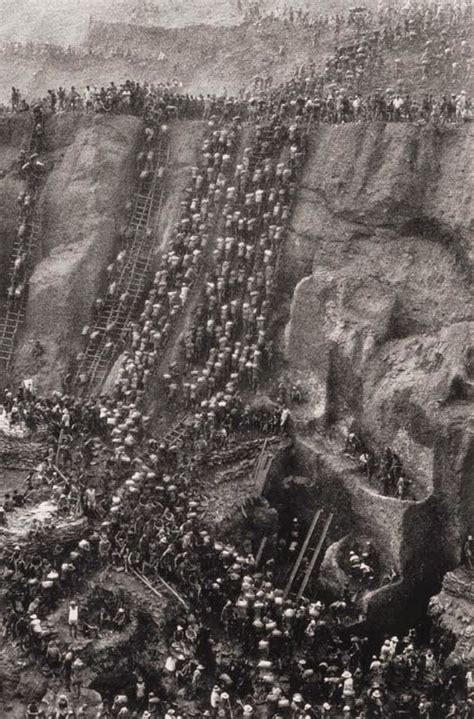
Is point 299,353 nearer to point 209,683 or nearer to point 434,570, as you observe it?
point 434,570

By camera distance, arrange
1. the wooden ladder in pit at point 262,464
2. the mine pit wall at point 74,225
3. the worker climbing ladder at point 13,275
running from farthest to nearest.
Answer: the worker climbing ladder at point 13,275 < the mine pit wall at point 74,225 < the wooden ladder in pit at point 262,464

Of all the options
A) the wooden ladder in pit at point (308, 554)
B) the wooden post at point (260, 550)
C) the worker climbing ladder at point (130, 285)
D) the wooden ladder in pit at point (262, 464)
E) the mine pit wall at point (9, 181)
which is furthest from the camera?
the mine pit wall at point (9, 181)

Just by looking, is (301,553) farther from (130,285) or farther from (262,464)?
(130,285)

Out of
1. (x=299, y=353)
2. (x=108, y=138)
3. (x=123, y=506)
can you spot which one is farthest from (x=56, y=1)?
(x=123, y=506)

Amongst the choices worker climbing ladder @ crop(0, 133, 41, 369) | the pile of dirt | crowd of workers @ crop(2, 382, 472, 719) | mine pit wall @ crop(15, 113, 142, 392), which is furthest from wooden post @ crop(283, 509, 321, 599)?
worker climbing ladder @ crop(0, 133, 41, 369)

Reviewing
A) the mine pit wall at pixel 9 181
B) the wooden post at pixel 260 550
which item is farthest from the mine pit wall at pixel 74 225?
the wooden post at pixel 260 550

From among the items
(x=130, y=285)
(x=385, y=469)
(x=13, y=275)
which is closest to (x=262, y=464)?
(x=385, y=469)

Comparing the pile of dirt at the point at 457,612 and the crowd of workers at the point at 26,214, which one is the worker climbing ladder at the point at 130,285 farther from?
the pile of dirt at the point at 457,612
